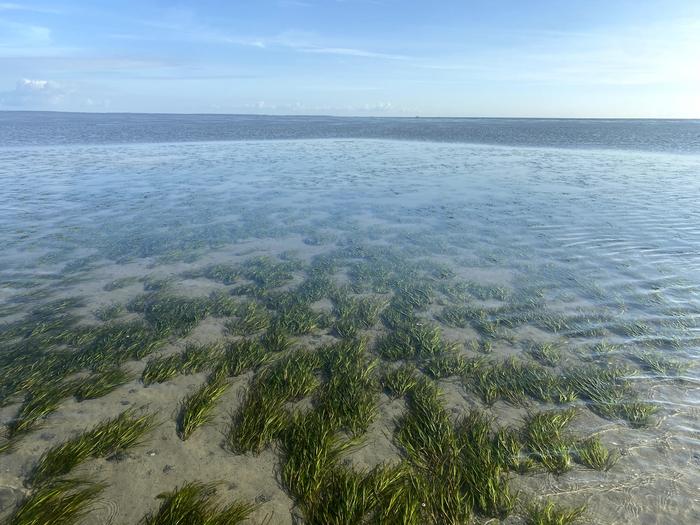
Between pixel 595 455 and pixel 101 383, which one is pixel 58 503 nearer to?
pixel 101 383

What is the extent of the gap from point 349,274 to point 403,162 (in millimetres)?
21664

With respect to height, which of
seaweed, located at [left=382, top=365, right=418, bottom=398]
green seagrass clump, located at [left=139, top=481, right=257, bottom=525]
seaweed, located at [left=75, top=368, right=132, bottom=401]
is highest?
green seagrass clump, located at [left=139, top=481, right=257, bottom=525]

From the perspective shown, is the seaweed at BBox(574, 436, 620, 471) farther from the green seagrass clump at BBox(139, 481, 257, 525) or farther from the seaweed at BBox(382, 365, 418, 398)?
the green seagrass clump at BBox(139, 481, 257, 525)

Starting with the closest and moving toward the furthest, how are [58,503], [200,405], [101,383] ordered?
[58,503]
[200,405]
[101,383]

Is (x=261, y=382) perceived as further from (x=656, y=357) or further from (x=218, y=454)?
(x=656, y=357)

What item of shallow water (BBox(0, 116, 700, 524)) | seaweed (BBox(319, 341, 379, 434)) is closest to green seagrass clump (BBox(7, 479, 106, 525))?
shallow water (BBox(0, 116, 700, 524))

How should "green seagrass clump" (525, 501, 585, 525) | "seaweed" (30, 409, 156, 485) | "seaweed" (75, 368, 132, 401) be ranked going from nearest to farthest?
"green seagrass clump" (525, 501, 585, 525) < "seaweed" (30, 409, 156, 485) < "seaweed" (75, 368, 132, 401)

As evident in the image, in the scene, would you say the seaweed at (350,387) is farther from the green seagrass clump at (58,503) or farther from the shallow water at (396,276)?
the green seagrass clump at (58,503)

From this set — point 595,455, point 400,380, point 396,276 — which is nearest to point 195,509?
point 400,380

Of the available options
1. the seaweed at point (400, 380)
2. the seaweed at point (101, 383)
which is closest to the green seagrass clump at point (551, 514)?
the seaweed at point (400, 380)

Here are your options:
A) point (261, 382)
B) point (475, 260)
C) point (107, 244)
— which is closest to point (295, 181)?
point (107, 244)

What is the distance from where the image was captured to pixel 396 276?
9.59 m

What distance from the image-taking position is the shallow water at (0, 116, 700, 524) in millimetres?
4082

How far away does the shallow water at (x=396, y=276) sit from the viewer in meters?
4.08
